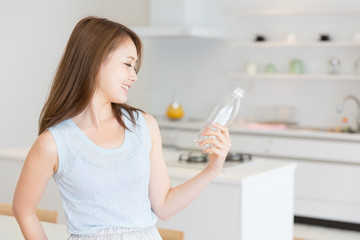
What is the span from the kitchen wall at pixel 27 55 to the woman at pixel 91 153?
384cm

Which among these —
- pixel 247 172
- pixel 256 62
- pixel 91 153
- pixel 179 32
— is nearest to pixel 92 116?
pixel 91 153

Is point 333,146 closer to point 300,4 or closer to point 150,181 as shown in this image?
point 300,4

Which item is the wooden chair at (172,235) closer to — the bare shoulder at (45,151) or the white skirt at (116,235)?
the white skirt at (116,235)

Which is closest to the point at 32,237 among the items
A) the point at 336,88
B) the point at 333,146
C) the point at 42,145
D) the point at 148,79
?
the point at 42,145

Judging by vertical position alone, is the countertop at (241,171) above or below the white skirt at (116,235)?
below

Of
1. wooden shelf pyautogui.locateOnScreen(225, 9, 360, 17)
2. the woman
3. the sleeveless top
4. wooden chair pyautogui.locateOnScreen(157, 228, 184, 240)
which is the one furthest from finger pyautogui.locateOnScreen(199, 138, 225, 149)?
wooden shelf pyautogui.locateOnScreen(225, 9, 360, 17)

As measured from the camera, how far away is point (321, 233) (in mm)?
4668

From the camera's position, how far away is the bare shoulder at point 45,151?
1.37 m

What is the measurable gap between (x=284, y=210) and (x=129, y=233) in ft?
6.07

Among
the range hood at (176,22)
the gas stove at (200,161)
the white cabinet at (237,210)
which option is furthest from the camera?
the range hood at (176,22)

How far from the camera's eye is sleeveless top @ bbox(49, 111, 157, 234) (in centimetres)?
139

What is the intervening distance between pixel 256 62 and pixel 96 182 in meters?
4.45

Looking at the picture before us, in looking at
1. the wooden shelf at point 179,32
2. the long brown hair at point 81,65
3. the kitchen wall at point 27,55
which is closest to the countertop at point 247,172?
the long brown hair at point 81,65

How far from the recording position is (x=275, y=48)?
5582 mm
